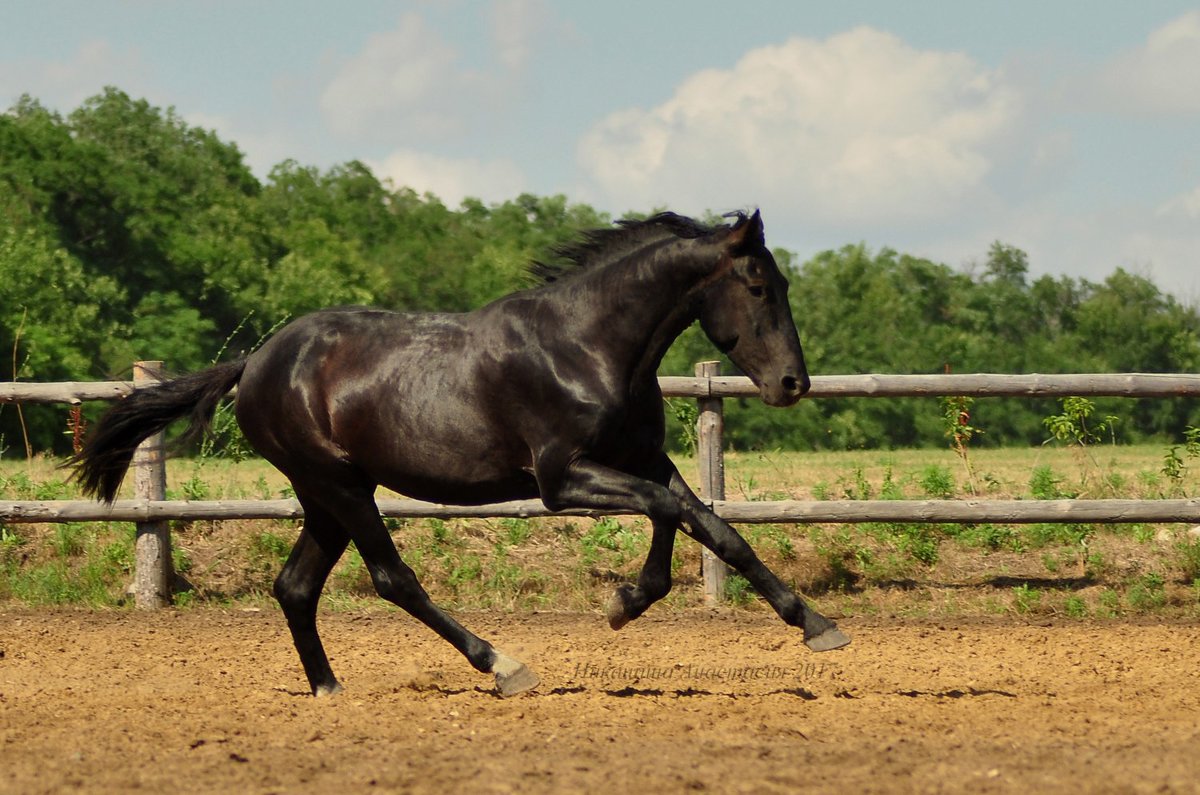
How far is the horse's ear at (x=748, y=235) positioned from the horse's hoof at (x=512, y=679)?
6.01ft

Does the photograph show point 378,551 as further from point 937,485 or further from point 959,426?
point 959,426

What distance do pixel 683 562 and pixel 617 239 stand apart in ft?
11.7

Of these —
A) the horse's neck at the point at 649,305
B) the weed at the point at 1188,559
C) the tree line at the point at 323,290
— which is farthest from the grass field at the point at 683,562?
the tree line at the point at 323,290

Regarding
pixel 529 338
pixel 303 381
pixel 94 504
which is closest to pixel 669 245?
pixel 529 338

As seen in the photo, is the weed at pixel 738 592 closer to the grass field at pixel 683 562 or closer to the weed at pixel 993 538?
the grass field at pixel 683 562

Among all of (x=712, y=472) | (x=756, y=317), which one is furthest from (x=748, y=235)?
(x=712, y=472)

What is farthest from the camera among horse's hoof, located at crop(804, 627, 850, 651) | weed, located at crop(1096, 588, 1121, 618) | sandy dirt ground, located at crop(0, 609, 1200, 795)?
weed, located at crop(1096, 588, 1121, 618)

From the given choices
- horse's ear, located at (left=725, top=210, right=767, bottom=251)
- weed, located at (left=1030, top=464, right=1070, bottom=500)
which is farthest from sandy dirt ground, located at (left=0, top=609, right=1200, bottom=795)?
weed, located at (left=1030, top=464, right=1070, bottom=500)

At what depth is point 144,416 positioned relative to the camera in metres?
6.38

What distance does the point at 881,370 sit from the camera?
3272 cm

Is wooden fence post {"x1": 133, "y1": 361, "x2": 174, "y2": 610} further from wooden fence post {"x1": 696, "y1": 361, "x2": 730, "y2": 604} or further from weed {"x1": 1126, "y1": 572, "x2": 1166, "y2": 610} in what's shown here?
weed {"x1": 1126, "y1": 572, "x2": 1166, "y2": 610}

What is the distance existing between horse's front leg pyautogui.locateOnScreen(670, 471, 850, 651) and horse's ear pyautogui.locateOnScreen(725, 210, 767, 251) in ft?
3.17

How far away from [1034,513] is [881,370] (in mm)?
25231

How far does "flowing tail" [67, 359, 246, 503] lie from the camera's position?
6.27m
